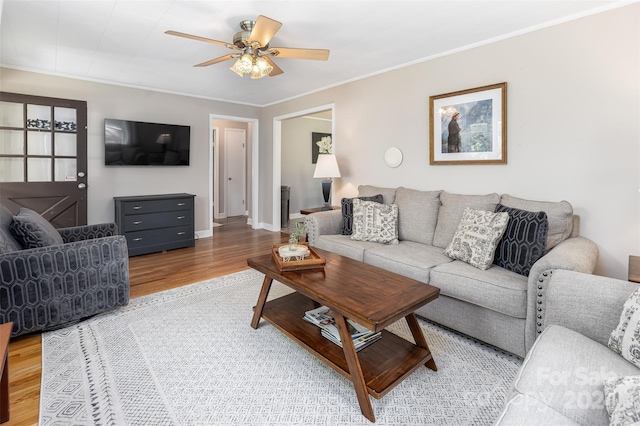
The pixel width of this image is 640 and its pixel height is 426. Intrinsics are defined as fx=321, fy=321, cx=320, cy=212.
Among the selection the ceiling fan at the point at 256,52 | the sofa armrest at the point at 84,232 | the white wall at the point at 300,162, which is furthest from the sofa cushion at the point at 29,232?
the white wall at the point at 300,162

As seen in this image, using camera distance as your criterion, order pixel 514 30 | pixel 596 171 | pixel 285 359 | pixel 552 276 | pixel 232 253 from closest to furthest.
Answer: pixel 552 276
pixel 285 359
pixel 596 171
pixel 514 30
pixel 232 253

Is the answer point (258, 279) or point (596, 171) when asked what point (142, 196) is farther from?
point (596, 171)

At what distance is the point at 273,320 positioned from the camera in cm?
218

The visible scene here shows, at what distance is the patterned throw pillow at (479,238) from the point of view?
2.31 meters

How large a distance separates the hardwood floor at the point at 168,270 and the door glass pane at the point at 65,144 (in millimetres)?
1588

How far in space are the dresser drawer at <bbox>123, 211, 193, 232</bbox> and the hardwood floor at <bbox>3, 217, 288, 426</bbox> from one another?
394 millimetres

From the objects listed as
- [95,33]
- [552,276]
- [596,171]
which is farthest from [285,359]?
[95,33]

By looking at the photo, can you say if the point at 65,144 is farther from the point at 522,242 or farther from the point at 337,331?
the point at 522,242

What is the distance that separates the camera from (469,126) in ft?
10.3

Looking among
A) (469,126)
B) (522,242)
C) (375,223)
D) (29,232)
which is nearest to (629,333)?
(522,242)

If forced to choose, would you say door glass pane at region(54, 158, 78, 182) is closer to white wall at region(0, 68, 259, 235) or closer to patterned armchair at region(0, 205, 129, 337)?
white wall at region(0, 68, 259, 235)

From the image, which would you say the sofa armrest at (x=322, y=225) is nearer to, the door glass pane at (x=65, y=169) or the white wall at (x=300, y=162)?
the door glass pane at (x=65, y=169)

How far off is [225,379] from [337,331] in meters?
0.69

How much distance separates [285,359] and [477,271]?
4.67ft
